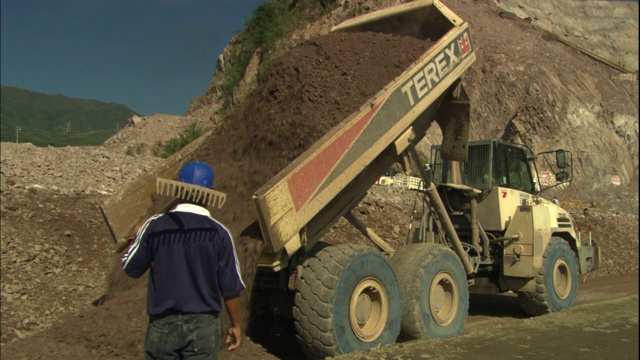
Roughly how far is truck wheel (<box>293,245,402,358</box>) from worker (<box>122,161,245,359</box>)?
177 centimetres

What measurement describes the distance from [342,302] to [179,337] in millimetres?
2196

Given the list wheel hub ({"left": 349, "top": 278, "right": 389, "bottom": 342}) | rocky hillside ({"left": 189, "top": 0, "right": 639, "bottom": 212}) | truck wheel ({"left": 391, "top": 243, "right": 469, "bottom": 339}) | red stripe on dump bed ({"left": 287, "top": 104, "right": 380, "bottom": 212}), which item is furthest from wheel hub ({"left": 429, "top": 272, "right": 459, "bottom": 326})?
rocky hillside ({"left": 189, "top": 0, "right": 639, "bottom": 212})

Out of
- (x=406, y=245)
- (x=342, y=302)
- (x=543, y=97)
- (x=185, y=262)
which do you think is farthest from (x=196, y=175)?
(x=543, y=97)

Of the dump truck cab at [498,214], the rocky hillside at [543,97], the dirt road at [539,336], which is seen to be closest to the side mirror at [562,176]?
the dump truck cab at [498,214]

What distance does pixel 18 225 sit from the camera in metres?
8.86

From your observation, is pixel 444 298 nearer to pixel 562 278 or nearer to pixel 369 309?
pixel 369 309

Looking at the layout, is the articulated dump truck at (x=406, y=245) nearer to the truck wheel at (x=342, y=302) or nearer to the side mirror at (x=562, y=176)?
the truck wheel at (x=342, y=302)

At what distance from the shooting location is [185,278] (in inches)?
117

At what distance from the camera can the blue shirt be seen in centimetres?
295

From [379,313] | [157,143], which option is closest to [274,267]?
[379,313]

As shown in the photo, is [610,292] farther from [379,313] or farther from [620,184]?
[620,184]

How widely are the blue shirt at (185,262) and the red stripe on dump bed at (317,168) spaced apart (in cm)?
158

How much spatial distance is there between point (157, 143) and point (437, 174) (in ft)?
63.1

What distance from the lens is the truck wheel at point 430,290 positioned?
5.81 metres
